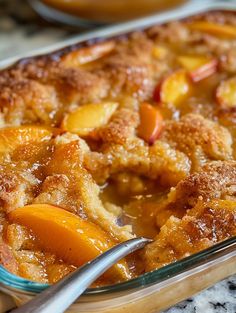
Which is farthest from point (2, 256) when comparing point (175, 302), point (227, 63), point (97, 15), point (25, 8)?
point (25, 8)

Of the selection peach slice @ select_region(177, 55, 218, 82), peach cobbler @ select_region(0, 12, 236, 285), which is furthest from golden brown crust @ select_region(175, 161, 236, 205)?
peach slice @ select_region(177, 55, 218, 82)

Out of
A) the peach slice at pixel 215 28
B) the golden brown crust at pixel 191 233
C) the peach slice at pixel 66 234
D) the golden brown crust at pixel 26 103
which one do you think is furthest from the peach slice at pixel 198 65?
the peach slice at pixel 66 234

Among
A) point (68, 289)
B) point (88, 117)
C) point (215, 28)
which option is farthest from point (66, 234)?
point (215, 28)

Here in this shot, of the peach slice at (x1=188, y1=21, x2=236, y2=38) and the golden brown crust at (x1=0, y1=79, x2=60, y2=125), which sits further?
the peach slice at (x1=188, y1=21, x2=236, y2=38)

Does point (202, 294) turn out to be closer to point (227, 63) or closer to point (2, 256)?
point (2, 256)

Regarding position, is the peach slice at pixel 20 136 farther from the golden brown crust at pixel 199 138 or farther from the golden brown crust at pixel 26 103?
the golden brown crust at pixel 199 138

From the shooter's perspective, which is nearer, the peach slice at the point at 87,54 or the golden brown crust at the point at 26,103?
the golden brown crust at the point at 26,103

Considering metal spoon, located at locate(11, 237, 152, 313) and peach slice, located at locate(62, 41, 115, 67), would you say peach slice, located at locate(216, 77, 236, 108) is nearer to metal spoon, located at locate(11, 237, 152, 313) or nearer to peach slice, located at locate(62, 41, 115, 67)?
peach slice, located at locate(62, 41, 115, 67)
